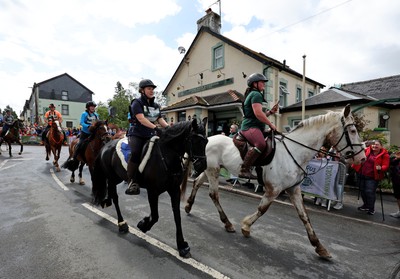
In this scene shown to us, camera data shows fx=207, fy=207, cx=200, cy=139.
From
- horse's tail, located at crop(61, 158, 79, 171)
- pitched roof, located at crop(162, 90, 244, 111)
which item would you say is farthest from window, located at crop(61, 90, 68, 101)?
horse's tail, located at crop(61, 158, 79, 171)

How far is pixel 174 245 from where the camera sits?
3354mm

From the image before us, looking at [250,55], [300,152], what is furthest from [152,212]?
[250,55]

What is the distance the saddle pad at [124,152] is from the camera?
3670 millimetres

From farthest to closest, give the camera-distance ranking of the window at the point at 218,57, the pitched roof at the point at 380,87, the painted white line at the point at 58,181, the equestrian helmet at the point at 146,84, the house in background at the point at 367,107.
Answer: the window at the point at 218,57 < the pitched roof at the point at 380,87 < the house in background at the point at 367,107 < the painted white line at the point at 58,181 < the equestrian helmet at the point at 146,84

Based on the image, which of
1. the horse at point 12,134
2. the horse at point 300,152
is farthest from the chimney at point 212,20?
the horse at point 300,152

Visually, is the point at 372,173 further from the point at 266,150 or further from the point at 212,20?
the point at 212,20

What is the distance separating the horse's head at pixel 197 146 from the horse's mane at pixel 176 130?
8 cm

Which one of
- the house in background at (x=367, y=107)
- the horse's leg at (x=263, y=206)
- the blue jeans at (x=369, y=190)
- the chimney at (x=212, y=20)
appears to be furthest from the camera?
the chimney at (x=212, y=20)

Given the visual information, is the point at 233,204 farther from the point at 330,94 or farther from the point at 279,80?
the point at 330,94

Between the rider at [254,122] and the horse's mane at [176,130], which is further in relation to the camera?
the rider at [254,122]

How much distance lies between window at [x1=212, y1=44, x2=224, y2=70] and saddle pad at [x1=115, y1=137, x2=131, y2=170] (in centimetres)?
1454

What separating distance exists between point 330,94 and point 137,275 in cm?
1680

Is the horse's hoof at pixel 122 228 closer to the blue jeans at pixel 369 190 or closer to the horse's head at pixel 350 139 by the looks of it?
the horse's head at pixel 350 139

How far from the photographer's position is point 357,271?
288 cm
